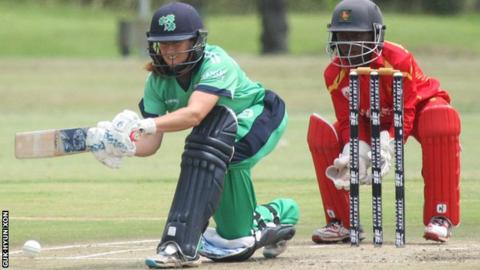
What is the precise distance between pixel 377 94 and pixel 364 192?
382 cm

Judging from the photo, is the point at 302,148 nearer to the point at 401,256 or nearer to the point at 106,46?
the point at 401,256

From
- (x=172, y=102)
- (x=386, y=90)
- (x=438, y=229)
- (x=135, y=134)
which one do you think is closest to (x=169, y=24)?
(x=172, y=102)

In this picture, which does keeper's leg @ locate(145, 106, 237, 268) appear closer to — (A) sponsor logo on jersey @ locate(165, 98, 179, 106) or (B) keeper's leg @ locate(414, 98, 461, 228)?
(A) sponsor logo on jersey @ locate(165, 98, 179, 106)

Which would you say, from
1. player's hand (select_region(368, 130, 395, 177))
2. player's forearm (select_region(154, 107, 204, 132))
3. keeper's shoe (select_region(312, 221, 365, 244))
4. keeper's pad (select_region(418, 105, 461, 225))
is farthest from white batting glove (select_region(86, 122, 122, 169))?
keeper's pad (select_region(418, 105, 461, 225))

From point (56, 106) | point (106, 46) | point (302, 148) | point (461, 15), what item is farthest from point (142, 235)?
point (461, 15)

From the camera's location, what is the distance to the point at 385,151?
843cm

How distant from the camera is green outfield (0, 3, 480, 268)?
1037cm

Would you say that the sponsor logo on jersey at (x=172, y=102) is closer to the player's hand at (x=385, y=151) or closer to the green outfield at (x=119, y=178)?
the player's hand at (x=385, y=151)

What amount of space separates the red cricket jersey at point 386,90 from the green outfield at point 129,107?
0.87 meters

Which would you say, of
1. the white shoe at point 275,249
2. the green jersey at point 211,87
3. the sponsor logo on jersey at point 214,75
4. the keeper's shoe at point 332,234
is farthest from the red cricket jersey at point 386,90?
the sponsor logo on jersey at point 214,75

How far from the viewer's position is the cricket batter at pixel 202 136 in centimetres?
755

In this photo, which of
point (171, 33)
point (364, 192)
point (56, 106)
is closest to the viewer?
point (171, 33)

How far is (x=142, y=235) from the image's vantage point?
950cm

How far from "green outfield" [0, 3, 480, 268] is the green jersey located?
156 centimetres
